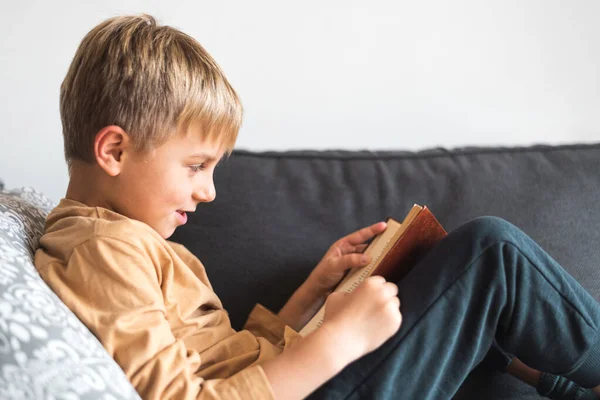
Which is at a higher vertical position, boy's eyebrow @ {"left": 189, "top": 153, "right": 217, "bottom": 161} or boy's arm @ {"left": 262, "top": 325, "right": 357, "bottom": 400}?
boy's eyebrow @ {"left": 189, "top": 153, "right": 217, "bottom": 161}

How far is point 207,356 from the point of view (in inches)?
35.2

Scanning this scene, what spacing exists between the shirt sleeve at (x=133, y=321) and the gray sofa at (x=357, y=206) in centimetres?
34

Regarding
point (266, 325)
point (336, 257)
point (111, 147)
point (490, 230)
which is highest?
point (111, 147)

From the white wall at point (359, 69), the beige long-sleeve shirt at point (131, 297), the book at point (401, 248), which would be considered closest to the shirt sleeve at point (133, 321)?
the beige long-sleeve shirt at point (131, 297)

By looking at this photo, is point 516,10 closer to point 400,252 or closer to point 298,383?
point 400,252

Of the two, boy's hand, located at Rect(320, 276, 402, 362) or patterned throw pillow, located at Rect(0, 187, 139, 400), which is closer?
patterned throw pillow, located at Rect(0, 187, 139, 400)

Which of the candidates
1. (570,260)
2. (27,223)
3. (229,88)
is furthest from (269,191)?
(570,260)

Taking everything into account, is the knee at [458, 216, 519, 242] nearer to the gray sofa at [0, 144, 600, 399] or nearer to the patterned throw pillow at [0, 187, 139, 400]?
the gray sofa at [0, 144, 600, 399]

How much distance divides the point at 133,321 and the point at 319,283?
0.42 meters

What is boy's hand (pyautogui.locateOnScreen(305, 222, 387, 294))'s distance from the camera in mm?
1059

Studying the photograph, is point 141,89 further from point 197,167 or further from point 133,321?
point 133,321

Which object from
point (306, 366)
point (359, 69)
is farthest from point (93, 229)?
point (359, 69)

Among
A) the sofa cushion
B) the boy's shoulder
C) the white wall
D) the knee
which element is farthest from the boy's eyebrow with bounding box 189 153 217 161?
the white wall

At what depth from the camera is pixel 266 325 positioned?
1051 mm
